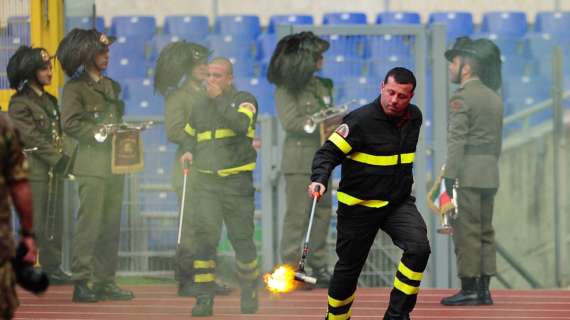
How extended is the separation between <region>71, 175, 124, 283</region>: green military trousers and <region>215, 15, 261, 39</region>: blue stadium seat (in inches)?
233

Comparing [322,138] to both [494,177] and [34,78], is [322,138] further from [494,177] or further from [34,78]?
[34,78]

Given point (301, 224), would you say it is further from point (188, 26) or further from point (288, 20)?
point (288, 20)

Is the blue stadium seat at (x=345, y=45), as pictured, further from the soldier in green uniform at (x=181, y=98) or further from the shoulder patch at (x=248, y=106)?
the shoulder patch at (x=248, y=106)

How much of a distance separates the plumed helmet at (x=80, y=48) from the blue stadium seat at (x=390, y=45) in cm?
281

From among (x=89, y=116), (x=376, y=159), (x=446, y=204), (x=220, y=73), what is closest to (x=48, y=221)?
(x=89, y=116)

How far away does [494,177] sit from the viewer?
10.7 meters

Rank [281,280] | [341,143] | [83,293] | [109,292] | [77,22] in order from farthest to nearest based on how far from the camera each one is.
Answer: [77,22]
[109,292]
[83,293]
[281,280]
[341,143]

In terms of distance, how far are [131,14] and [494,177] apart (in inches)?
325

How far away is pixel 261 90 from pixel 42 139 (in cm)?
446

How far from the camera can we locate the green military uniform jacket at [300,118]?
11562 mm

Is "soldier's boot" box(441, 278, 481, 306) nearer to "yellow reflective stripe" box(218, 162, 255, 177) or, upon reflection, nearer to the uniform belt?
the uniform belt

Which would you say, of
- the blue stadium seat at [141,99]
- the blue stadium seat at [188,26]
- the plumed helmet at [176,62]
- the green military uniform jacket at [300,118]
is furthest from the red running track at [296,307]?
the blue stadium seat at [188,26]

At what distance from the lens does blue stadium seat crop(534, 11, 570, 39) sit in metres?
17.2

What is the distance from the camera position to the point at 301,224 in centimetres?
1171
